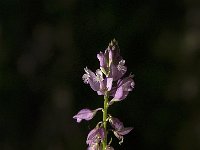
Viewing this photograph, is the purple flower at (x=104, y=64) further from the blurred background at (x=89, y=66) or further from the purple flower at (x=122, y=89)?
the blurred background at (x=89, y=66)

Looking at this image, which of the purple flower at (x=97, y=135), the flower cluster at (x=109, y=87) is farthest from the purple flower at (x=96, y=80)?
the purple flower at (x=97, y=135)

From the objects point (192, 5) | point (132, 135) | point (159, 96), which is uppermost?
point (192, 5)

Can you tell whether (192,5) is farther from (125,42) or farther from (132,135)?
(132,135)

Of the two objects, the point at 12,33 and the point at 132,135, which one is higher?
the point at 12,33

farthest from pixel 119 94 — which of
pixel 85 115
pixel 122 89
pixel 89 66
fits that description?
pixel 89 66

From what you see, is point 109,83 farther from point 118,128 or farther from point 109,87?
point 118,128

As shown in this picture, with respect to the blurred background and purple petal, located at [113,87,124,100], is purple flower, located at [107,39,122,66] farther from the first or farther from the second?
the blurred background

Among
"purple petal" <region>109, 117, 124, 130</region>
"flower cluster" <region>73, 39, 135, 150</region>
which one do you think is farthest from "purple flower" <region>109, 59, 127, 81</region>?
"purple petal" <region>109, 117, 124, 130</region>

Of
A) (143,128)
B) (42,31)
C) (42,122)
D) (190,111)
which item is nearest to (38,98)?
(42,122)
